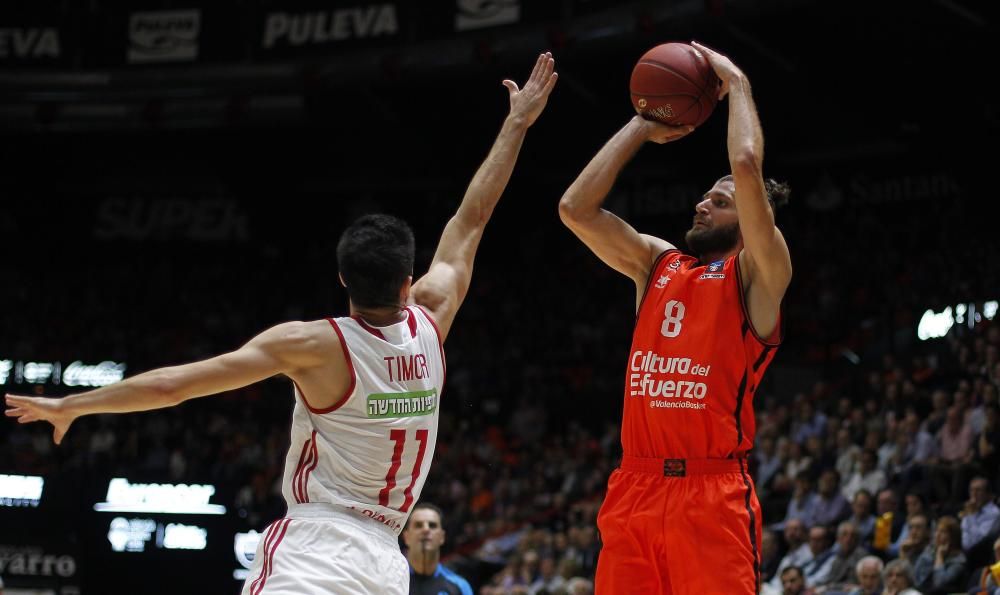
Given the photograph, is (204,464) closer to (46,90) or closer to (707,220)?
(46,90)

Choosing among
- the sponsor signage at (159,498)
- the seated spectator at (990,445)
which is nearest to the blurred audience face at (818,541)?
the seated spectator at (990,445)

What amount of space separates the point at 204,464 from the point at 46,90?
687 cm

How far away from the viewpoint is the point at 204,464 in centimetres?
2097

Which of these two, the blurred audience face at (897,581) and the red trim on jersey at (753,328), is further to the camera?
the blurred audience face at (897,581)

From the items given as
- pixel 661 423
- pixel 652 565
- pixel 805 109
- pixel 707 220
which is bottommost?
pixel 652 565

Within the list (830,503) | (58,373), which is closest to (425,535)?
(830,503)

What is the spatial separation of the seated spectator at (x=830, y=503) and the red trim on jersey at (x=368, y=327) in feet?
30.0

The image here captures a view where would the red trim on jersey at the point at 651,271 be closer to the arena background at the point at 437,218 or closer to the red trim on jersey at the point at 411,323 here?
the red trim on jersey at the point at 411,323

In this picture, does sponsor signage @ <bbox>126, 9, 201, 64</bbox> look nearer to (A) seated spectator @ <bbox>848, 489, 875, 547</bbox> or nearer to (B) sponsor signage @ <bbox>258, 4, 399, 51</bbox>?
(B) sponsor signage @ <bbox>258, 4, 399, 51</bbox>

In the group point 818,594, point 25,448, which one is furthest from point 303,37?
point 818,594

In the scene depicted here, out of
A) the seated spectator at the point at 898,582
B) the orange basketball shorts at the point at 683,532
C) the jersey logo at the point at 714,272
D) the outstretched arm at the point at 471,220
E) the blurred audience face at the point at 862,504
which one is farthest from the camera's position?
the blurred audience face at the point at 862,504

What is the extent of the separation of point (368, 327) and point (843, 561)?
324 inches

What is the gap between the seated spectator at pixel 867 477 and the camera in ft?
40.0

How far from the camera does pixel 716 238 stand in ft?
16.8
